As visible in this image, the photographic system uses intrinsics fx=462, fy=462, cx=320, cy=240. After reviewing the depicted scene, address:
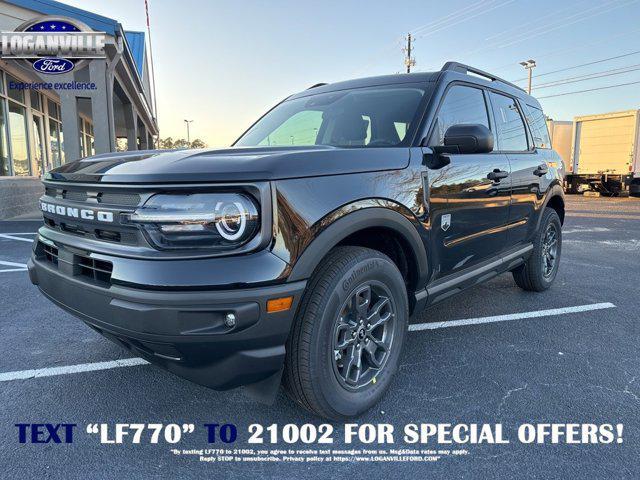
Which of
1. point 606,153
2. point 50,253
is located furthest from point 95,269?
point 606,153

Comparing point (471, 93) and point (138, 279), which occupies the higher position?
point (471, 93)

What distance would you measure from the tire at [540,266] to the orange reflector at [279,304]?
10.5 ft

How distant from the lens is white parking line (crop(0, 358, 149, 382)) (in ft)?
9.41

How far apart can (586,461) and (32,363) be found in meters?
3.26

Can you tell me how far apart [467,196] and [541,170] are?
1.60 metres

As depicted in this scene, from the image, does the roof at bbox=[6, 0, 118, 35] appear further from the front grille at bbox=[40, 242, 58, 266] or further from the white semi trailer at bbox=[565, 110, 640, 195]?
the white semi trailer at bbox=[565, 110, 640, 195]

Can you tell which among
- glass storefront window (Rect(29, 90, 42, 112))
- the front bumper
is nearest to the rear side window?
the front bumper

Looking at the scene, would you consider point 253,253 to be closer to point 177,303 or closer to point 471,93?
point 177,303

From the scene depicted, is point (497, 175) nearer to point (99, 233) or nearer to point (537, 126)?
point (537, 126)

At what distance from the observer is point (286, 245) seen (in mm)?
1918

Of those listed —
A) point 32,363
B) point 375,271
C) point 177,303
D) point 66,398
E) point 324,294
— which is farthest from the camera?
point 32,363

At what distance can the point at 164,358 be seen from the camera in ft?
6.40

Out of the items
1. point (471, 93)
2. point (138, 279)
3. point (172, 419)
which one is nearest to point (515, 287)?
point (471, 93)

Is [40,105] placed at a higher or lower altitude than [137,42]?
lower
